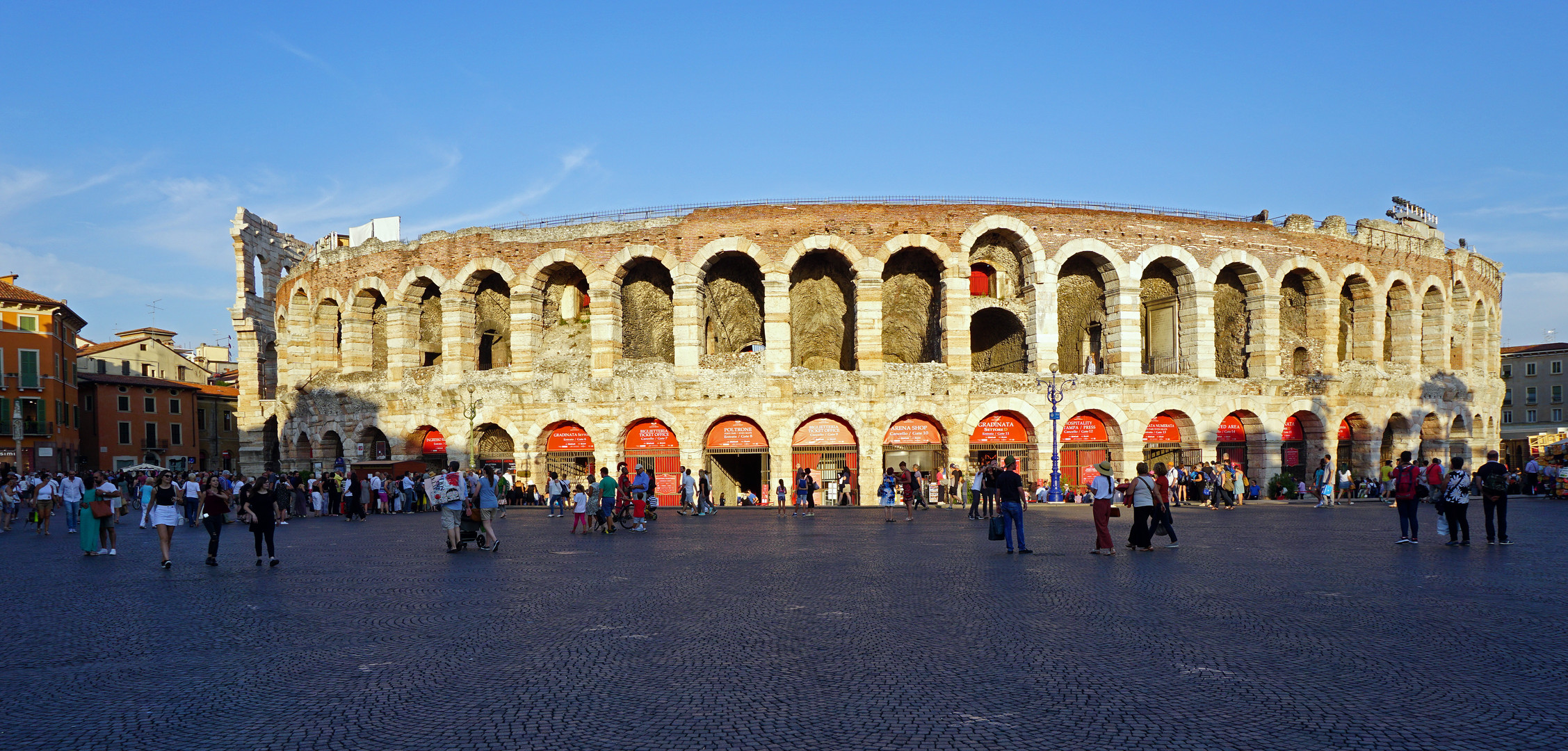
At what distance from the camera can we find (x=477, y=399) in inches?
1377

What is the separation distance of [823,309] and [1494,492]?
25.0 meters

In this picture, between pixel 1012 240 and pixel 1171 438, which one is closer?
pixel 1012 240

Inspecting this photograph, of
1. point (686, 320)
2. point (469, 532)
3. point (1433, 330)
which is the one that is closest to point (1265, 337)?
point (1433, 330)

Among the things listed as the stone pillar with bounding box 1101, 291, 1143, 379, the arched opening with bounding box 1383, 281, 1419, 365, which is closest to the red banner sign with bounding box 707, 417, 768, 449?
the stone pillar with bounding box 1101, 291, 1143, 379

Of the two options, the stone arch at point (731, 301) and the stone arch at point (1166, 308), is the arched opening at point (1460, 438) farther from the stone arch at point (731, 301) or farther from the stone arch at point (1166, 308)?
the stone arch at point (731, 301)

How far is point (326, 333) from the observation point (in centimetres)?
4053

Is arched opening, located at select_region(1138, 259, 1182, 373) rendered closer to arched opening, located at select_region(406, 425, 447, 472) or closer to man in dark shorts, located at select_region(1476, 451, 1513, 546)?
man in dark shorts, located at select_region(1476, 451, 1513, 546)

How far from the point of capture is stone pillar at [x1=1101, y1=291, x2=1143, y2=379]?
112 ft

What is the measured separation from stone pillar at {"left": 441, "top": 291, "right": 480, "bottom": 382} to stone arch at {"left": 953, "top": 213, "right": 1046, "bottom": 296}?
16852mm

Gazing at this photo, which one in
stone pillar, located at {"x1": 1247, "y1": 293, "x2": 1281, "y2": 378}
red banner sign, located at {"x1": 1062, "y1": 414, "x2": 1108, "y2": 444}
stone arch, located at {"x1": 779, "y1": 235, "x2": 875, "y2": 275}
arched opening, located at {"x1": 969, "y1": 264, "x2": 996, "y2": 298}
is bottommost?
red banner sign, located at {"x1": 1062, "y1": 414, "x2": 1108, "y2": 444}

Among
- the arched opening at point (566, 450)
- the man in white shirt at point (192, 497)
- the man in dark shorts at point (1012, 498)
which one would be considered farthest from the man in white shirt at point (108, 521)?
the arched opening at point (566, 450)

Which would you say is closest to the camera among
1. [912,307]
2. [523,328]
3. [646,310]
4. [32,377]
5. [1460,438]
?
[523,328]

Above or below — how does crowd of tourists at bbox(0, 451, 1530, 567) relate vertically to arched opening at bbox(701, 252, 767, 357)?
below

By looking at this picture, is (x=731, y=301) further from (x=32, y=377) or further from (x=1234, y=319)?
(x=32, y=377)
